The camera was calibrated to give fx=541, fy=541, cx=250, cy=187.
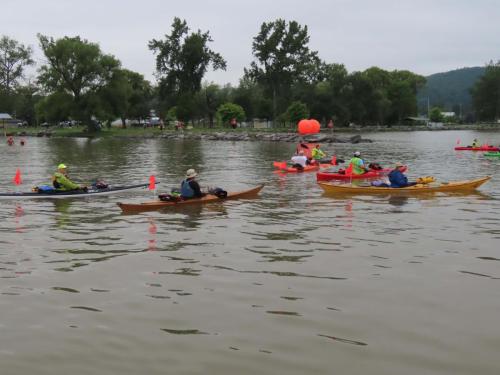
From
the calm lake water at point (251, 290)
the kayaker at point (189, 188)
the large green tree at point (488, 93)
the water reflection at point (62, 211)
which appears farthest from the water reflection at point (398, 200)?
the large green tree at point (488, 93)

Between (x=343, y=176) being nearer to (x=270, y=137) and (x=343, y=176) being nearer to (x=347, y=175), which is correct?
(x=347, y=175)

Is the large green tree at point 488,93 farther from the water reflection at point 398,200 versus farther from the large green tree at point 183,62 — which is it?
the water reflection at point 398,200

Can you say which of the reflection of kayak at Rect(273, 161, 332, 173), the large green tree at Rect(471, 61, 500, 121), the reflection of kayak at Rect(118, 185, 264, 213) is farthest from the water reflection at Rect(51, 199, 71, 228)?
the large green tree at Rect(471, 61, 500, 121)

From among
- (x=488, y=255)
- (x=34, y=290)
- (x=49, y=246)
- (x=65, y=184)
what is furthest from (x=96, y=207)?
(x=488, y=255)

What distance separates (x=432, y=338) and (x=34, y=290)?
6439 mm

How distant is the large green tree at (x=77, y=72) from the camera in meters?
79.7

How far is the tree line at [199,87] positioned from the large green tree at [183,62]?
174 mm

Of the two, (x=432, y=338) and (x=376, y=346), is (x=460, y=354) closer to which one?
(x=432, y=338)

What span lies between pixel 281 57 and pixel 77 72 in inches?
1375

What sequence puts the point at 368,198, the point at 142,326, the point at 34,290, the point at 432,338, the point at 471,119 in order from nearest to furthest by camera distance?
the point at 432,338
the point at 142,326
the point at 34,290
the point at 368,198
the point at 471,119

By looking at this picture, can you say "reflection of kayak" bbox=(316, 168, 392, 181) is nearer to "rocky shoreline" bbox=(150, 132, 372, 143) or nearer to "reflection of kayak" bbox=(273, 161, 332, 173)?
"reflection of kayak" bbox=(273, 161, 332, 173)

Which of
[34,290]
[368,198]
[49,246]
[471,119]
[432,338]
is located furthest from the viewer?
[471,119]

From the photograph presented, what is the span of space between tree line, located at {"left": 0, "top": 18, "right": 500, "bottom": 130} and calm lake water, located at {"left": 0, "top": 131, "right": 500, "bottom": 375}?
68.8m

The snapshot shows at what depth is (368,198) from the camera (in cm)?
1948
